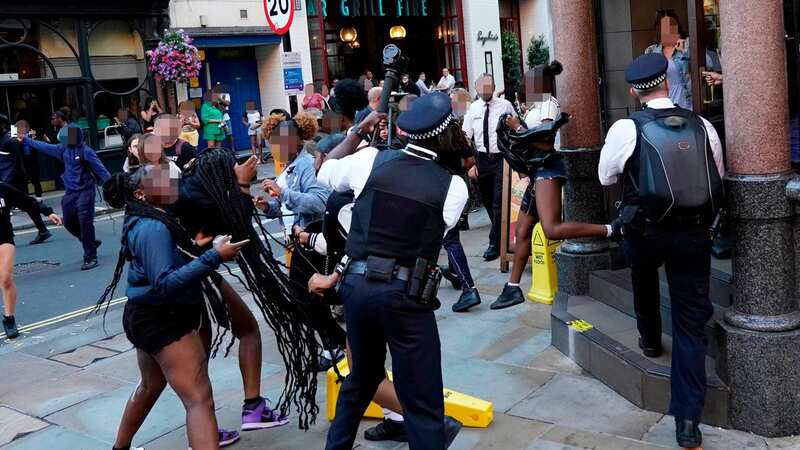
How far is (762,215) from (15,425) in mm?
4756

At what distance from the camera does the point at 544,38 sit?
3053 cm

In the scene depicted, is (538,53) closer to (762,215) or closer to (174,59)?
(174,59)

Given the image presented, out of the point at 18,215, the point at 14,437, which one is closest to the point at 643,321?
the point at 14,437

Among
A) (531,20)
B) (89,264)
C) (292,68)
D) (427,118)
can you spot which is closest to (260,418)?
(427,118)


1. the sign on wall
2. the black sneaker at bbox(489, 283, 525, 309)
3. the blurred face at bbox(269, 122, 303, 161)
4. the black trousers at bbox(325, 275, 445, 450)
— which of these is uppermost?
the sign on wall

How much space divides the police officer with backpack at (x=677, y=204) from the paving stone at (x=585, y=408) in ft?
1.32

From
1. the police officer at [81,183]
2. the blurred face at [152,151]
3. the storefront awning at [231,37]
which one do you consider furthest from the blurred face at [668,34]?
the storefront awning at [231,37]

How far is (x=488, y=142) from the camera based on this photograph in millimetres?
8945

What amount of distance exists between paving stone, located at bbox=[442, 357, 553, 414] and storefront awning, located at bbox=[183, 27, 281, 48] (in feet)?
53.4

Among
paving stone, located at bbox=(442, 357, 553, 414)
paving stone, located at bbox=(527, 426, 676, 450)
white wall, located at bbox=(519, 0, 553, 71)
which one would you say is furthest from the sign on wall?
white wall, located at bbox=(519, 0, 553, 71)

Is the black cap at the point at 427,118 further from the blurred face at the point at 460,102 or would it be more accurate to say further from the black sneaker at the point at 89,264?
the black sneaker at the point at 89,264

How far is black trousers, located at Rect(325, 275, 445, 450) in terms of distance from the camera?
377cm

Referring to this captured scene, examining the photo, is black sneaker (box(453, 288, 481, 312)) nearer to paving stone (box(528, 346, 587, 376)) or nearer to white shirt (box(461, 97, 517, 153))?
paving stone (box(528, 346, 587, 376))

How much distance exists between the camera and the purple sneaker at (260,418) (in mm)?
5168
